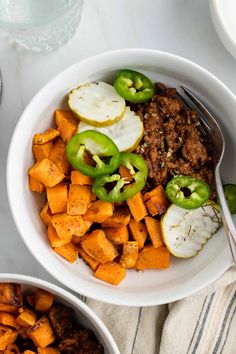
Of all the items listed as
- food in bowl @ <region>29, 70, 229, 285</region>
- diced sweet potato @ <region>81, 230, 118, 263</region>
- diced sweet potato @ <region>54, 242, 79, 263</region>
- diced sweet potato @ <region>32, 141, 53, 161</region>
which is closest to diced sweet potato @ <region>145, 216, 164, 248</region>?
food in bowl @ <region>29, 70, 229, 285</region>

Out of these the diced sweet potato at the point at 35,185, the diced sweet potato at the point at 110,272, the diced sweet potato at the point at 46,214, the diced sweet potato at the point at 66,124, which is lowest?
the diced sweet potato at the point at 110,272

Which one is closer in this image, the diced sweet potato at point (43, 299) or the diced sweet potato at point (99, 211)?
the diced sweet potato at point (99, 211)

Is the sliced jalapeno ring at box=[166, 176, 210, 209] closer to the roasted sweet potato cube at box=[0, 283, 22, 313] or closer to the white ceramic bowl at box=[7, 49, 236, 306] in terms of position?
the white ceramic bowl at box=[7, 49, 236, 306]

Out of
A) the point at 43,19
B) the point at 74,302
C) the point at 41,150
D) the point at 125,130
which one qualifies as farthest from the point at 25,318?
the point at 43,19

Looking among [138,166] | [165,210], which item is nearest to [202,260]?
[165,210]

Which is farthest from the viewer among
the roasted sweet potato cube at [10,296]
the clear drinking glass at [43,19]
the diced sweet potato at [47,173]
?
the clear drinking glass at [43,19]

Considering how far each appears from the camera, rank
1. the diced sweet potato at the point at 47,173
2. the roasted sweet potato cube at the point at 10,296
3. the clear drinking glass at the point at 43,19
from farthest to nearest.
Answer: the clear drinking glass at the point at 43,19
the roasted sweet potato cube at the point at 10,296
the diced sweet potato at the point at 47,173

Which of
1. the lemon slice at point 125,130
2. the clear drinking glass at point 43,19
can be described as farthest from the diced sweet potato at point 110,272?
the clear drinking glass at point 43,19

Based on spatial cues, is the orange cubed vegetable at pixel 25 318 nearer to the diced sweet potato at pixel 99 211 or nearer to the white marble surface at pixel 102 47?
the white marble surface at pixel 102 47
